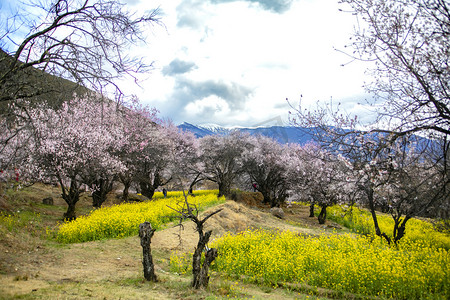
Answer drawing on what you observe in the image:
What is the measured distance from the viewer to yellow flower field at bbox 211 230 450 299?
21.9 feet

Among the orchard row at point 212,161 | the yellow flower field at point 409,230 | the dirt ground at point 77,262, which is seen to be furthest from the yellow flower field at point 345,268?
the yellow flower field at point 409,230

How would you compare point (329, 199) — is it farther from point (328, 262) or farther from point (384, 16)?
point (384, 16)

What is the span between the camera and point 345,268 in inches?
292

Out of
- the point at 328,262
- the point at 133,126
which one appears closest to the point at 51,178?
the point at 133,126

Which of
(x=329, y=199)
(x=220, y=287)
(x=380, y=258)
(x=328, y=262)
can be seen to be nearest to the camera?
(x=220, y=287)

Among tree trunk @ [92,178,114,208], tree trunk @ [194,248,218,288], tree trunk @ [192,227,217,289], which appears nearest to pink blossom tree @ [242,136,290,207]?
tree trunk @ [92,178,114,208]

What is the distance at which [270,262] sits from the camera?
27.9ft

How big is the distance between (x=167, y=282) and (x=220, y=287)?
148cm

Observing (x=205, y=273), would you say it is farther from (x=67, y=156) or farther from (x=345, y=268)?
(x=67, y=156)

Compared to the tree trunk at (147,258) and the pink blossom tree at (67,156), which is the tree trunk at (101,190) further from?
the tree trunk at (147,258)

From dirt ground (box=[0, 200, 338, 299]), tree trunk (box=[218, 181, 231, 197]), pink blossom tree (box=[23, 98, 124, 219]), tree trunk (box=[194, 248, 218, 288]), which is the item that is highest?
pink blossom tree (box=[23, 98, 124, 219])

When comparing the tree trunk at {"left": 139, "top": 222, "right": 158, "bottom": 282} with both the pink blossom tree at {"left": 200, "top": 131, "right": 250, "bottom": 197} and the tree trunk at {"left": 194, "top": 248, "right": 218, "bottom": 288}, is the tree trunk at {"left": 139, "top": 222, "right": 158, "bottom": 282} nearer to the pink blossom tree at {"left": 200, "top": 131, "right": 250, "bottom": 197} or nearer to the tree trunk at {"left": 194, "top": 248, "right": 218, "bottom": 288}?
the tree trunk at {"left": 194, "top": 248, "right": 218, "bottom": 288}

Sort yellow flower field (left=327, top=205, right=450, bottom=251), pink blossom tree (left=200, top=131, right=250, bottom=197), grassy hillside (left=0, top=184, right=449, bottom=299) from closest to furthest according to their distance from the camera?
grassy hillside (left=0, top=184, right=449, bottom=299)
yellow flower field (left=327, top=205, right=450, bottom=251)
pink blossom tree (left=200, top=131, right=250, bottom=197)

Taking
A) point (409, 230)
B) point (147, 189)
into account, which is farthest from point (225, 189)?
point (409, 230)
